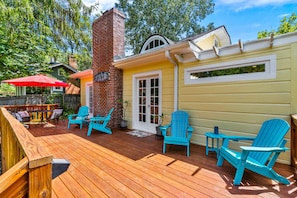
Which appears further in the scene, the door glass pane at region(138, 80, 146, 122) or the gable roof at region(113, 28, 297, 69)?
the door glass pane at region(138, 80, 146, 122)

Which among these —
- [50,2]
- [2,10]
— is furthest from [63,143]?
[50,2]

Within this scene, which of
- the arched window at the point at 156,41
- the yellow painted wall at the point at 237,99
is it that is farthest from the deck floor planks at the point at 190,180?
the arched window at the point at 156,41

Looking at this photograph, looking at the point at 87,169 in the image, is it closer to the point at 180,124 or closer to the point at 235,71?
the point at 180,124

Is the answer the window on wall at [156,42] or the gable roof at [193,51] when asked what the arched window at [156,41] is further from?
the gable roof at [193,51]

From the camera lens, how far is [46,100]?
1006 cm

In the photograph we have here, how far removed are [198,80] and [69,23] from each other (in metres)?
7.04

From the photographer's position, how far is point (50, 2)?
670 centimetres

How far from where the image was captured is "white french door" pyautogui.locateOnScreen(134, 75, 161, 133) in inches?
209

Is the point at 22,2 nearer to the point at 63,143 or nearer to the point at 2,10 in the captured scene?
the point at 2,10

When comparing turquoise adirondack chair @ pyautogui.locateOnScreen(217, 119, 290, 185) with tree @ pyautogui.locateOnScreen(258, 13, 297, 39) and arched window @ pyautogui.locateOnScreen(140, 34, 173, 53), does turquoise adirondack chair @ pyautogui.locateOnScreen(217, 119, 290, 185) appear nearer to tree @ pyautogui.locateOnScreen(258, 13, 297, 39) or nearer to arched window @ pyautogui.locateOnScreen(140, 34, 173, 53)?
arched window @ pyautogui.locateOnScreen(140, 34, 173, 53)

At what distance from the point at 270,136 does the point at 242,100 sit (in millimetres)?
1110

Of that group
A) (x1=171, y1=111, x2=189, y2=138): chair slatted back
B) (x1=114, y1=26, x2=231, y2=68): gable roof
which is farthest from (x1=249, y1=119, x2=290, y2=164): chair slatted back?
(x1=114, y1=26, x2=231, y2=68): gable roof

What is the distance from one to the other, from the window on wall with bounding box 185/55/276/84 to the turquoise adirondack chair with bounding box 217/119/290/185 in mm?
1145

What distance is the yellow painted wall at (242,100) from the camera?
3005 millimetres
